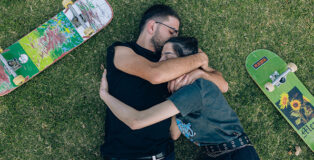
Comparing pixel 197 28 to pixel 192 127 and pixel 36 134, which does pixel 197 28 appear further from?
pixel 36 134

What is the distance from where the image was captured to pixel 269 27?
149 inches

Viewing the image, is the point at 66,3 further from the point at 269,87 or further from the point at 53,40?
the point at 269,87

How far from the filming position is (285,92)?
3.71 m

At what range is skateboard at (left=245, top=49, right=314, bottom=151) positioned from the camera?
3686 mm

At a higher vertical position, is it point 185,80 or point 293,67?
point 185,80

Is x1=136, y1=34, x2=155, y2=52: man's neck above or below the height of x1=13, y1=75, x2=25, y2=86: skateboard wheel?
below

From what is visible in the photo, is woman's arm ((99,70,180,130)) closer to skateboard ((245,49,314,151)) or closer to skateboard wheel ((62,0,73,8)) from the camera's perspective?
skateboard wheel ((62,0,73,8))

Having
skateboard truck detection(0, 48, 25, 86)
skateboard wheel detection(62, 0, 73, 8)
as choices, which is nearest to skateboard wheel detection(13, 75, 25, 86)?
skateboard truck detection(0, 48, 25, 86)

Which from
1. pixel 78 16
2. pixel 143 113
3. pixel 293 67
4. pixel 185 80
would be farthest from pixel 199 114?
pixel 78 16

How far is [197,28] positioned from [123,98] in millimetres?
1815

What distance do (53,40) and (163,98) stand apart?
201cm

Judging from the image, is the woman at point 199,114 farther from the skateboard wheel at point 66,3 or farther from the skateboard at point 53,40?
the skateboard wheel at point 66,3

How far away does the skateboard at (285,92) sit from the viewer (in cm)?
369

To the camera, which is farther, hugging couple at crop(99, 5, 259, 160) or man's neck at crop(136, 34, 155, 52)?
man's neck at crop(136, 34, 155, 52)
